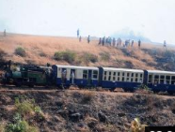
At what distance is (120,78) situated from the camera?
35.7 metres

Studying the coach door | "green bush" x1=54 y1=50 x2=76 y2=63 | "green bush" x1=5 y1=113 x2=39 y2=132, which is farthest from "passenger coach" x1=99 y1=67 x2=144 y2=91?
"green bush" x1=54 y1=50 x2=76 y2=63

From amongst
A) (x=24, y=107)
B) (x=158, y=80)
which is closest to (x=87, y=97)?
(x=24, y=107)

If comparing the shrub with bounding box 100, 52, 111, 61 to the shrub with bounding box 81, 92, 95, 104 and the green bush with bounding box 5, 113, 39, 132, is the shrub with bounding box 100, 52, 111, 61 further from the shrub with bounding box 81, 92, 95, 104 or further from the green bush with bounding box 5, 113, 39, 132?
the green bush with bounding box 5, 113, 39, 132

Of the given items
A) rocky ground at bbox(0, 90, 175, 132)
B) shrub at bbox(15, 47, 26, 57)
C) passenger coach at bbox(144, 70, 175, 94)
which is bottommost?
rocky ground at bbox(0, 90, 175, 132)

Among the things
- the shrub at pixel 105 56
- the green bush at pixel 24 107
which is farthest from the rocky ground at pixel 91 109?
the shrub at pixel 105 56

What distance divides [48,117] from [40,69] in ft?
22.5

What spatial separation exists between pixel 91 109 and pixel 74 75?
4908 millimetres

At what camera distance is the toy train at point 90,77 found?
1283 inches

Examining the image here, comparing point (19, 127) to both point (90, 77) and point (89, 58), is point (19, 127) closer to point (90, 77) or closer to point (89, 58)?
point (90, 77)

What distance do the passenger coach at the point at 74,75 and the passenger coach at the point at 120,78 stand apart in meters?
0.92

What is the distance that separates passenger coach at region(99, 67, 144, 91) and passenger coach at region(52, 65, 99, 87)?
36.3 inches

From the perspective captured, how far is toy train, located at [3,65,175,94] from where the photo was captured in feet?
107

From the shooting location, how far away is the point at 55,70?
33.7 metres

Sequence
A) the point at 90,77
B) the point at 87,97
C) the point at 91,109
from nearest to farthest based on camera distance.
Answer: the point at 91,109 → the point at 87,97 → the point at 90,77
